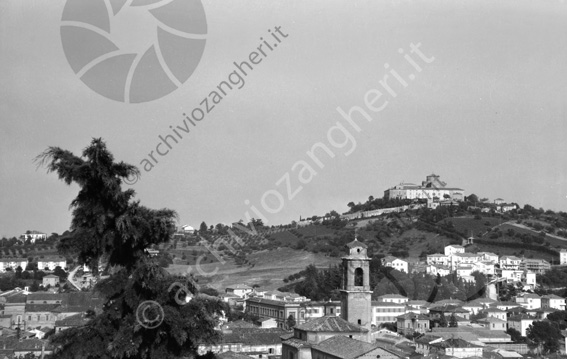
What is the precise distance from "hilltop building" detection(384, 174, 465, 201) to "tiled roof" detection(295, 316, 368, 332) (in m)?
95.1

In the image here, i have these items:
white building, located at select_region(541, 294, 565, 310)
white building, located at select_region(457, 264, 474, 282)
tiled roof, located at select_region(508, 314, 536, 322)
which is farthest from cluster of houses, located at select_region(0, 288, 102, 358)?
white building, located at select_region(457, 264, 474, 282)

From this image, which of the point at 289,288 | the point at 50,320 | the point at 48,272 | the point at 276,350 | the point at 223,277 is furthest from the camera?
the point at 223,277

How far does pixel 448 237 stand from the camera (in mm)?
93938

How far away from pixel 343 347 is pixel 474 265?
6021 cm

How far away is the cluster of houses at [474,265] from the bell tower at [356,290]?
150ft

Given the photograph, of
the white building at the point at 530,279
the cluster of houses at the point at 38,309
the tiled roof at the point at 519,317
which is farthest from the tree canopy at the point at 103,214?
the white building at the point at 530,279

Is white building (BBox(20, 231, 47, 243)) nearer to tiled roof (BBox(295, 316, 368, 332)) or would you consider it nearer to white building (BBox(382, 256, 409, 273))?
white building (BBox(382, 256, 409, 273))

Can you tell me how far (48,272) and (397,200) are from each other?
5713cm

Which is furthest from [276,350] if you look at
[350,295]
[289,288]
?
[289,288]

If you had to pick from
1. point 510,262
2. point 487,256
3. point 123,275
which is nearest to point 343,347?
point 123,275

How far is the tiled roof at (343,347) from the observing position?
22.4 metres

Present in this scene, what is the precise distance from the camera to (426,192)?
122875 millimetres

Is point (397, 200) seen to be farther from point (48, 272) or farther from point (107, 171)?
point (107, 171)

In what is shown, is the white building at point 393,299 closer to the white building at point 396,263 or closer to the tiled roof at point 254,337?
the white building at point 396,263
